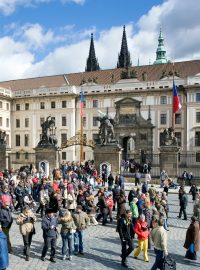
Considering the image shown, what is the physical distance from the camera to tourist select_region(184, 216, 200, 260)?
8953 mm

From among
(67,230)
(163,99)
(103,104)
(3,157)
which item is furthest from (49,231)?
(103,104)

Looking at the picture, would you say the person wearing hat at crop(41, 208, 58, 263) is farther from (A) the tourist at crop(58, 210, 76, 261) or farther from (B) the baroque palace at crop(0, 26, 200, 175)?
(B) the baroque palace at crop(0, 26, 200, 175)

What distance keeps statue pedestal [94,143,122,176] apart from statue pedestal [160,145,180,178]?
10.3 feet

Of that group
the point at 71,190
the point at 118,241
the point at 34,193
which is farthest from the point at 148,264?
the point at 34,193

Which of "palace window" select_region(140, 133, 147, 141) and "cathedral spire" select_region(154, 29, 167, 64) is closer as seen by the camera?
"palace window" select_region(140, 133, 147, 141)

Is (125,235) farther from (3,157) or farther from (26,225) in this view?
(3,157)

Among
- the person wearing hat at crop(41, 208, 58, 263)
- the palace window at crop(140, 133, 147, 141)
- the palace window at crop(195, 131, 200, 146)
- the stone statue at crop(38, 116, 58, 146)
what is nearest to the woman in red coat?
the person wearing hat at crop(41, 208, 58, 263)

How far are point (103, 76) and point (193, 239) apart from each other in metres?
49.4

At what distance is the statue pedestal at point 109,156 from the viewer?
26281 millimetres

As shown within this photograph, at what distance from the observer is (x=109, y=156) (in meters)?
26.5

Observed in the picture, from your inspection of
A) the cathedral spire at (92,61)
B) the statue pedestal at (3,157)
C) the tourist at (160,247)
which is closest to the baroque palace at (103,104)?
the statue pedestal at (3,157)

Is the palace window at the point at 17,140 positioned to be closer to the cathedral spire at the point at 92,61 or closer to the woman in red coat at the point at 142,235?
the cathedral spire at the point at 92,61

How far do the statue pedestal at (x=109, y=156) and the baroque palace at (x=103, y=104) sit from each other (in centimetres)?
1927

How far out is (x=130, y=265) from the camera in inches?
336
